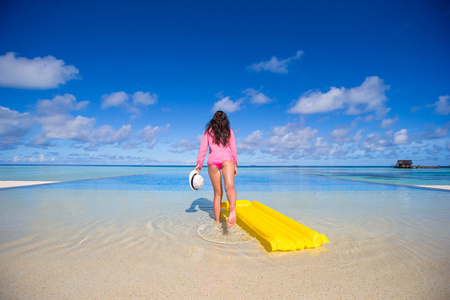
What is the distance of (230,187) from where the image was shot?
3.78 m

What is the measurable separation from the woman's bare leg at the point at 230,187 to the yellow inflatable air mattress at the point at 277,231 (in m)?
0.39

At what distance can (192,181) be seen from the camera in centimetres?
414

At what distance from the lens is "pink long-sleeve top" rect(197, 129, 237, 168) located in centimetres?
392

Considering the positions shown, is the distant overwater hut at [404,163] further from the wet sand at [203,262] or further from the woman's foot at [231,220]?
the woman's foot at [231,220]

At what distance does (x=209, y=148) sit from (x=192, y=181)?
698mm

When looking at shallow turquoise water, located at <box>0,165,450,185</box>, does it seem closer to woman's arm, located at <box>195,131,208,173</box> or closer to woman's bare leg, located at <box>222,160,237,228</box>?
woman's arm, located at <box>195,131,208,173</box>

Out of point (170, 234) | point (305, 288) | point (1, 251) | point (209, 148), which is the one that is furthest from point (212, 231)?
point (1, 251)

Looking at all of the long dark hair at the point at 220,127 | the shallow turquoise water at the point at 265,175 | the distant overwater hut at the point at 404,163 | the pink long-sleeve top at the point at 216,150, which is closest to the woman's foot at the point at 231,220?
the pink long-sleeve top at the point at 216,150

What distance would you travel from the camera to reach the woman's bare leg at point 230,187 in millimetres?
3668

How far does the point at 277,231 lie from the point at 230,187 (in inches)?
40.5

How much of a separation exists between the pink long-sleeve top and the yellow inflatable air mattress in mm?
1133

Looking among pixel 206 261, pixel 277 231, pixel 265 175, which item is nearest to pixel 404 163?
pixel 265 175

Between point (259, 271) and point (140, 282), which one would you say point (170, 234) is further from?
point (259, 271)

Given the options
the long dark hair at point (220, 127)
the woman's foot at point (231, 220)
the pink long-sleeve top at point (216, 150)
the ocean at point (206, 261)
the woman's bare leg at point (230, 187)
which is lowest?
the ocean at point (206, 261)
